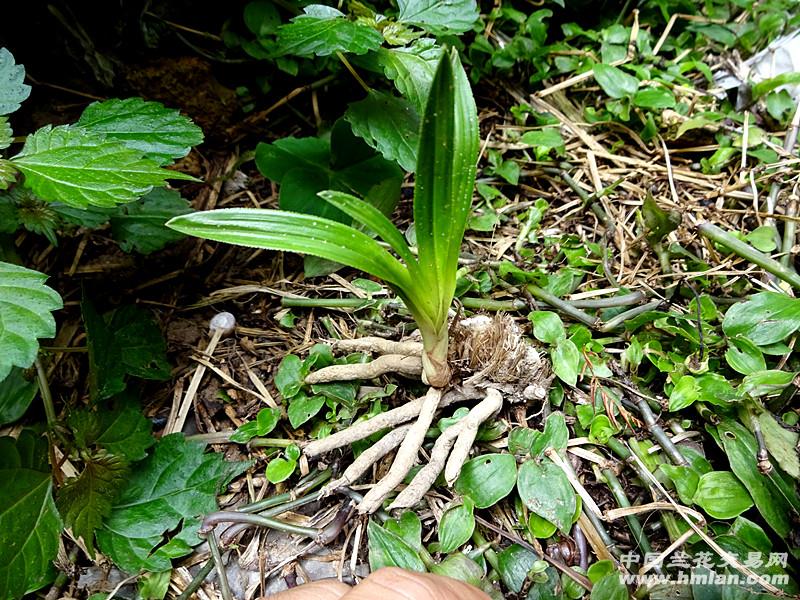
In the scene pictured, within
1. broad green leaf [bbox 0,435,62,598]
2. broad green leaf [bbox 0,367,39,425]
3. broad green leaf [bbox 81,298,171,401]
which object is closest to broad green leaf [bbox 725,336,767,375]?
broad green leaf [bbox 81,298,171,401]

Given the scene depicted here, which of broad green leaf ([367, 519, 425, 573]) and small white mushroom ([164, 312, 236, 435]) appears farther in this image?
small white mushroom ([164, 312, 236, 435])

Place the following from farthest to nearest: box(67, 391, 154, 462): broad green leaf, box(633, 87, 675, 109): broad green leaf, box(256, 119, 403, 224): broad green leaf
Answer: box(633, 87, 675, 109): broad green leaf → box(256, 119, 403, 224): broad green leaf → box(67, 391, 154, 462): broad green leaf

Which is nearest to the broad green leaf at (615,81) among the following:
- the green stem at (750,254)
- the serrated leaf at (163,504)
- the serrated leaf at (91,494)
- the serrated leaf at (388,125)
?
the green stem at (750,254)

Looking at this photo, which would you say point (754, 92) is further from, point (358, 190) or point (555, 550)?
point (555, 550)

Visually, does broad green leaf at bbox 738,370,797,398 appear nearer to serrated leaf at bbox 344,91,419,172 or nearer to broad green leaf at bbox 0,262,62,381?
serrated leaf at bbox 344,91,419,172

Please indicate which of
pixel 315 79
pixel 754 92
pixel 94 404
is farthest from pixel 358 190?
pixel 754 92

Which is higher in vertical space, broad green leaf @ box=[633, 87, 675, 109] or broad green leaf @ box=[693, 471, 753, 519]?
broad green leaf @ box=[633, 87, 675, 109]

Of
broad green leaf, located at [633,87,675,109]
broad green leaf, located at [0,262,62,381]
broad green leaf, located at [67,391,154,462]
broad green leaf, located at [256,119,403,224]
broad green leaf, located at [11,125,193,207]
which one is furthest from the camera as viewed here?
broad green leaf, located at [633,87,675,109]
